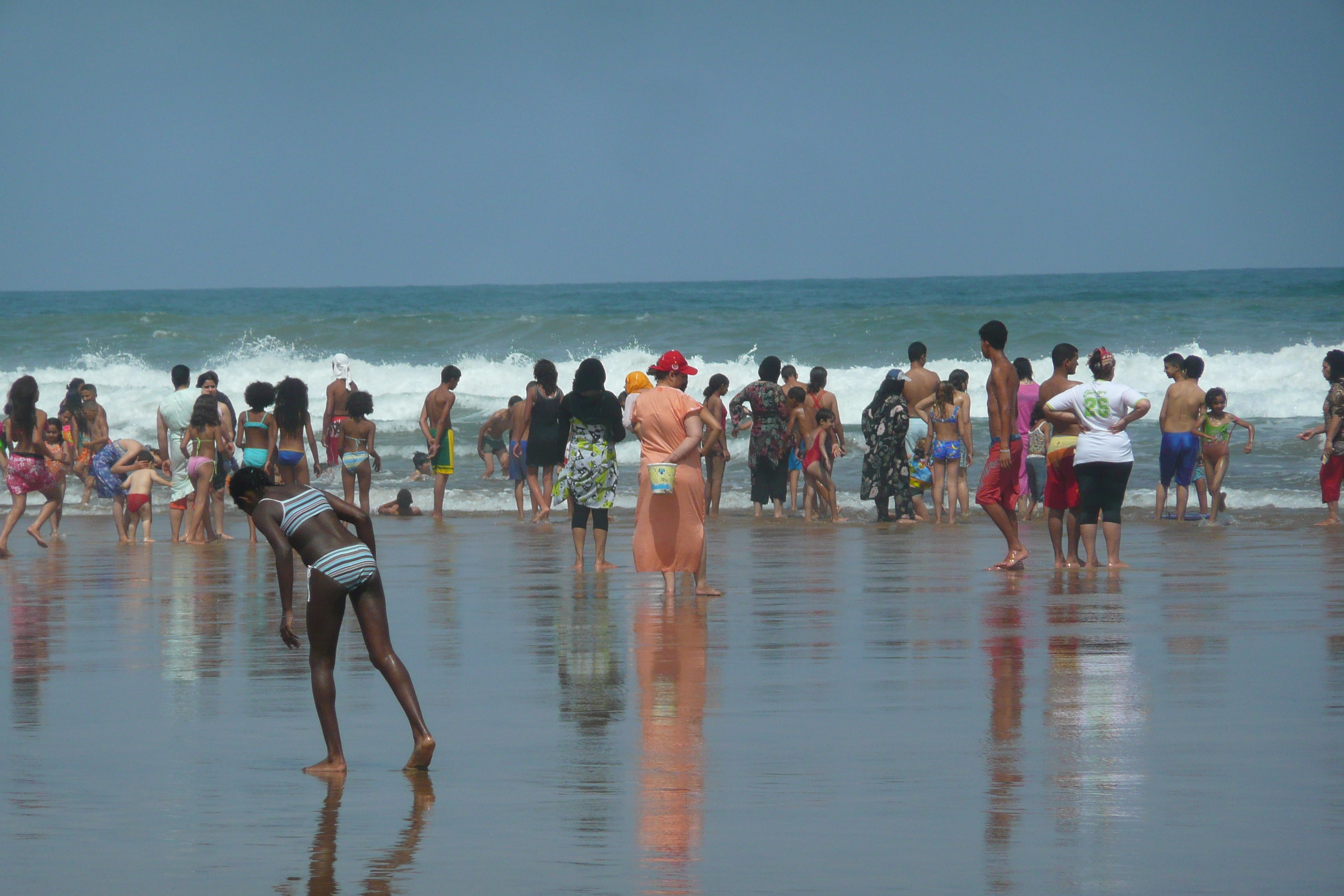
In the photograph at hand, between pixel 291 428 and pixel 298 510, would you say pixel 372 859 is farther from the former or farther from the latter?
pixel 291 428

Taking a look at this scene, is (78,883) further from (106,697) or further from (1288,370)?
(1288,370)

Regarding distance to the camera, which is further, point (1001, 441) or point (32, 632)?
point (1001, 441)

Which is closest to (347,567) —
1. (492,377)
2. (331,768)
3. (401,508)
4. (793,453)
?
→ (331,768)

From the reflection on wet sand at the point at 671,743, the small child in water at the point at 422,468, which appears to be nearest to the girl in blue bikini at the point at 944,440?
the reflection on wet sand at the point at 671,743

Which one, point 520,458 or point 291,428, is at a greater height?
point 291,428

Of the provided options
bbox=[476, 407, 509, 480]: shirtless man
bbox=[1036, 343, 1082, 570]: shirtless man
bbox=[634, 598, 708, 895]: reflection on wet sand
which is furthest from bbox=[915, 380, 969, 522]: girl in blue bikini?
bbox=[634, 598, 708, 895]: reflection on wet sand

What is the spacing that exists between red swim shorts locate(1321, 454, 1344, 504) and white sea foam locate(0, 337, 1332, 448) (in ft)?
38.2

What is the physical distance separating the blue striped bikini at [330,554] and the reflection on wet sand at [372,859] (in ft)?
2.45

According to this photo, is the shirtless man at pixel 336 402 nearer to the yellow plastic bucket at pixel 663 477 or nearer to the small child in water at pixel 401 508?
the small child in water at pixel 401 508

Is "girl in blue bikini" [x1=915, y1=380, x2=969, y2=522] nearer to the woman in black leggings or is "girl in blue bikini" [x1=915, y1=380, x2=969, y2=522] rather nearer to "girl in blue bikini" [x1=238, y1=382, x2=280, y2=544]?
the woman in black leggings

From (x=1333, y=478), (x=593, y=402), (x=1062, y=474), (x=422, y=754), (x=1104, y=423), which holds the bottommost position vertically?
(x=422, y=754)

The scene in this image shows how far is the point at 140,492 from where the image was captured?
49.8ft

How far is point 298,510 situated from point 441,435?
39.1 ft

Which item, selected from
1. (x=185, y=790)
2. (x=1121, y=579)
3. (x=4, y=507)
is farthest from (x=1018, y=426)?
(x=4, y=507)
